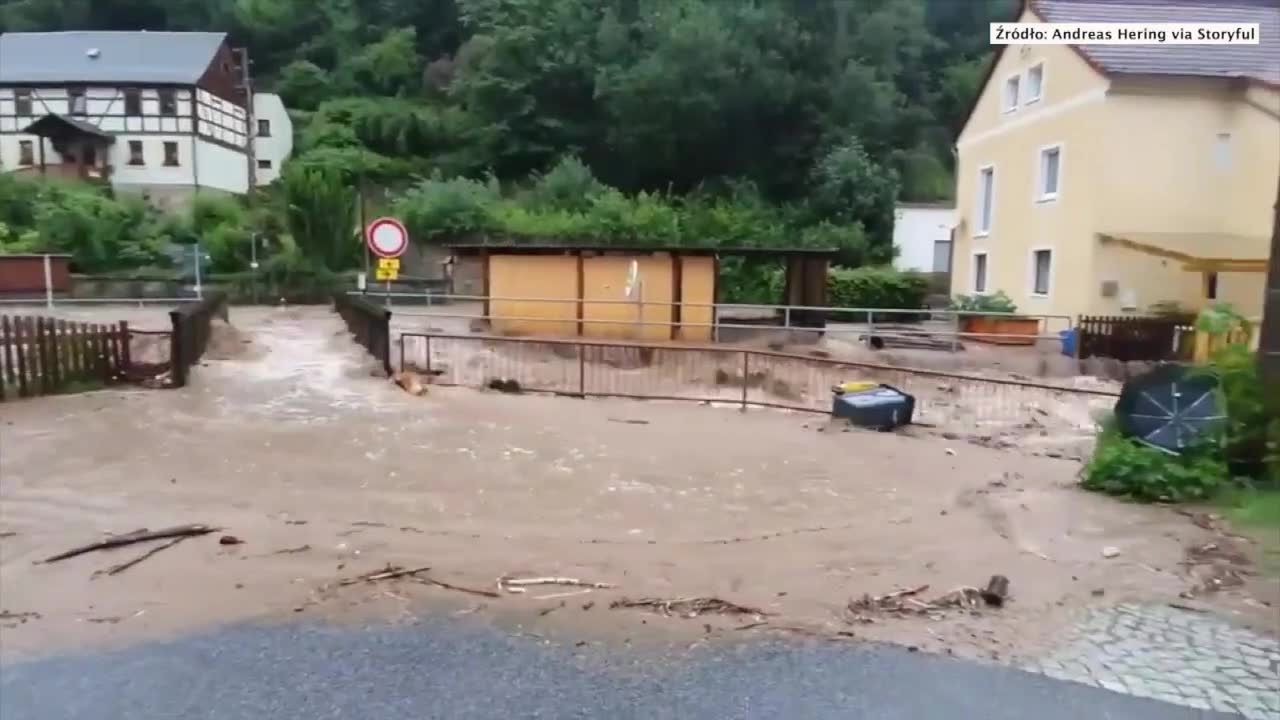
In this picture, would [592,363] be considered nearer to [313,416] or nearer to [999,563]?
A: [313,416]

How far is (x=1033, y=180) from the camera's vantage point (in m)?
27.5

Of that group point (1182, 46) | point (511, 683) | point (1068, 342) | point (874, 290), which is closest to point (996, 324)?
point (1068, 342)

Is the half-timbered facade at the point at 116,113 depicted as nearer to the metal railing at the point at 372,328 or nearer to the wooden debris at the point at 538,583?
the metal railing at the point at 372,328

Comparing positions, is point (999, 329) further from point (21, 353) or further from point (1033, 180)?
point (21, 353)

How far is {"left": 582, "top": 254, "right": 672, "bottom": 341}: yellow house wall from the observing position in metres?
23.1

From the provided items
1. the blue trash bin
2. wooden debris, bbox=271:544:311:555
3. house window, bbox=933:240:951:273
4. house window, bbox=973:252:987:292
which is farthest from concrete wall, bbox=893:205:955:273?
wooden debris, bbox=271:544:311:555

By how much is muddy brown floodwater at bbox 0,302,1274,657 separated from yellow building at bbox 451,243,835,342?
395 inches

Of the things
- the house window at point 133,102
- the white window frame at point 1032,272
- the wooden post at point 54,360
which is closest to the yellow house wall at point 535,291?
the wooden post at point 54,360

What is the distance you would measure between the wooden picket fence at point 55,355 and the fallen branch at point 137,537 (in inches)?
255

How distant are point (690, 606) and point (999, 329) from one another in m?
20.5

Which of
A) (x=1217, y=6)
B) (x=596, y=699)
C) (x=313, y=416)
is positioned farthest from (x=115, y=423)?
(x=1217, y=6)

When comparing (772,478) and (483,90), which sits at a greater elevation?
(483,90)

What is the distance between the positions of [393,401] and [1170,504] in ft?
31.9

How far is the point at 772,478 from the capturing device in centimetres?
961
